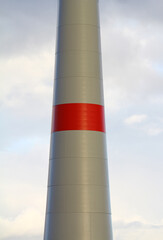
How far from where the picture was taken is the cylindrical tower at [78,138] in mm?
17344

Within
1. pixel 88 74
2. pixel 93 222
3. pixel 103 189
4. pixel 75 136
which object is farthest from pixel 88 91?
pixel 93 222

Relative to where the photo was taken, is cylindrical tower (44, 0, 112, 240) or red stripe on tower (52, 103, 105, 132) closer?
cylindrical tower (44, 0, 112, 240)

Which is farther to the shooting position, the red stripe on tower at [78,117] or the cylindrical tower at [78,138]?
the red stripe on tower at [78,117]

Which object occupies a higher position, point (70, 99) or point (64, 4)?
point (64, 4)

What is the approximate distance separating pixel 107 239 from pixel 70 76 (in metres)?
6.64

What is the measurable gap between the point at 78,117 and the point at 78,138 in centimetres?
85

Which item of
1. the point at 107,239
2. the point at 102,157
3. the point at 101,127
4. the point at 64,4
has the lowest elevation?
the point at 107,239

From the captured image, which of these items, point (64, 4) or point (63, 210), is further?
point (64, 4)

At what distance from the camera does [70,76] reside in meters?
18.5

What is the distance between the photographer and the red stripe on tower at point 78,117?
18062 millimetres

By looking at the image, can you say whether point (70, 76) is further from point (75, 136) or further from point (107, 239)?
point (107, 239)

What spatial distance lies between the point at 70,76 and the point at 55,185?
4.45m

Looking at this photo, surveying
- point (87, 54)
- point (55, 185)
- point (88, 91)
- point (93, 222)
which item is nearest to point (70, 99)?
point (88, 91)

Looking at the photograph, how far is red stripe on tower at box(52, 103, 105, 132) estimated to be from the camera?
1806 centimetres
